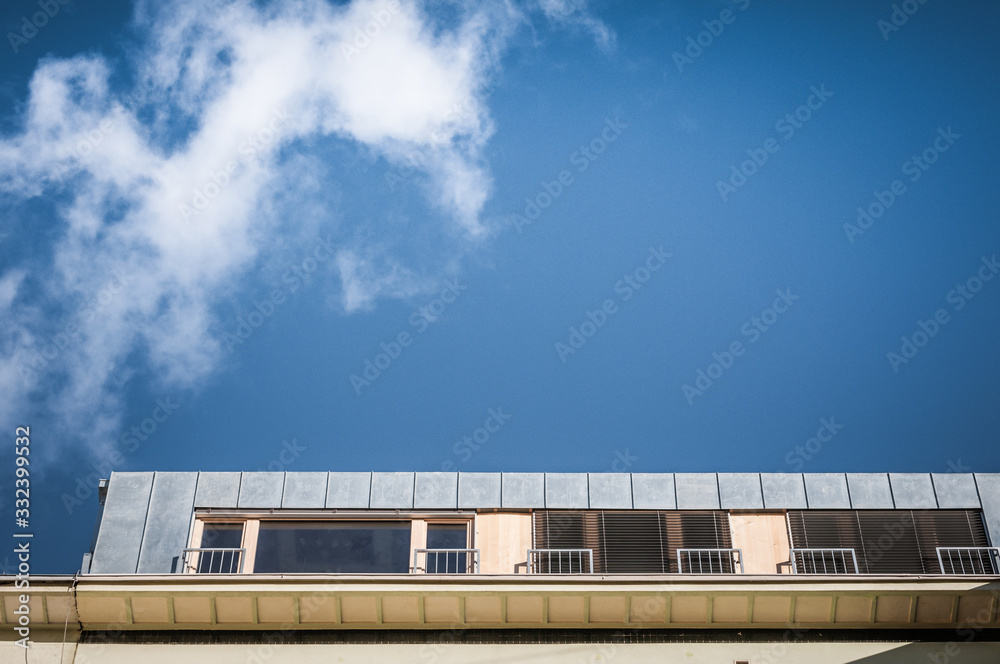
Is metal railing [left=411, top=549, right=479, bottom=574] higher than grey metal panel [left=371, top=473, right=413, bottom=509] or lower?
lower

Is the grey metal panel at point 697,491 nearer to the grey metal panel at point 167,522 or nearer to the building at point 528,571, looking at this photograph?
the building at point 528,571

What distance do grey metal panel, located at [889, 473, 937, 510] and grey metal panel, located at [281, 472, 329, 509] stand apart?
1175cm

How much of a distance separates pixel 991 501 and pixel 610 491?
790cm

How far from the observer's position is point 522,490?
18.9 metres

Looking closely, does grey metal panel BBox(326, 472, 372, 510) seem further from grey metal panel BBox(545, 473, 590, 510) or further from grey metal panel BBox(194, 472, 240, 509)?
grey metal panel BBox(545, 473, 590, 510)

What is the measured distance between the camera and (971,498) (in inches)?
750

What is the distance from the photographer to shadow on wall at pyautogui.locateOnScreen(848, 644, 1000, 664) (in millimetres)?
16672

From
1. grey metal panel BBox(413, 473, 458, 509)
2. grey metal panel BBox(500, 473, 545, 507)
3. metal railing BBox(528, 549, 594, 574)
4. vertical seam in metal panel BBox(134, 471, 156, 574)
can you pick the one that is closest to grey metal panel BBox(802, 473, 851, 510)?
metal railing BBox(528, 549, 594, 574)

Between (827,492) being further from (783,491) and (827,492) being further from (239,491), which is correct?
(239,491)

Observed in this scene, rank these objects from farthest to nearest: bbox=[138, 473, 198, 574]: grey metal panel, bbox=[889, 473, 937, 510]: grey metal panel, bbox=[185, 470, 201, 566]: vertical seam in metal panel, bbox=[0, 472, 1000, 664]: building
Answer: bbox=[889, 473, 937, 510]: grey metal panel < bbox=[185, 470, 201, 566]: vertical seam in metal panel < bbox=[138, 473, 198, 574]: grey metal panel < bbox=[0, 472, 1000, 664]: building

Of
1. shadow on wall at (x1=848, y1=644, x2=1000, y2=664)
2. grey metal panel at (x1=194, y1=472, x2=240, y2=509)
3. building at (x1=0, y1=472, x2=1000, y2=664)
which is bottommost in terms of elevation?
shadow on wall at (x1=848, y1=644, x2=1000, y2=664)

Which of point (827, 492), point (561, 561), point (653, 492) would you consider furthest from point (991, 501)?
point (561, 561)

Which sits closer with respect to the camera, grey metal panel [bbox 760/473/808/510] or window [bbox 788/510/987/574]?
window [bbox 788/510/987/574]

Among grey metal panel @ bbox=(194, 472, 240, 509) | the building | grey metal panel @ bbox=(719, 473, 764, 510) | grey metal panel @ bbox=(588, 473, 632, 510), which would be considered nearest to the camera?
the building
